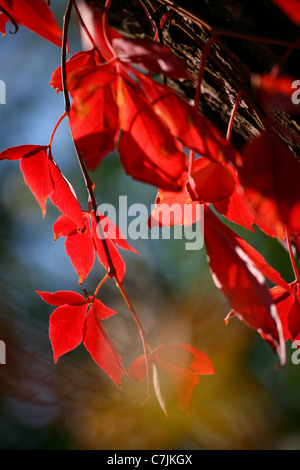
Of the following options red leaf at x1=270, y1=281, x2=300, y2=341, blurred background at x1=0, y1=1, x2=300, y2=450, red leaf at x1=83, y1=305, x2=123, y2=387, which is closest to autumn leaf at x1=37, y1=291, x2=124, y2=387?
red leaf at x1=83, y1=305, x2=123, y2=387

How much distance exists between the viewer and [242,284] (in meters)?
0.17

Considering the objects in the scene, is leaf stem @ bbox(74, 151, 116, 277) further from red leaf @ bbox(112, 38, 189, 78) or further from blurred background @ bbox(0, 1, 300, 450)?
blurred background @ bbox(0, 1, 300, 450)

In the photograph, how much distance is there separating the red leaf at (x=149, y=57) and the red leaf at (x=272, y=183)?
44 millimetres

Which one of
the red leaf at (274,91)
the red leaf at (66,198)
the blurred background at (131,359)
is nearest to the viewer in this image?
the red leaf at (274,91)

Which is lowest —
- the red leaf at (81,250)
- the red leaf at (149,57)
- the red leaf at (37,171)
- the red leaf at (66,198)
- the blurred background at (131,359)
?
the blurred background at (131,359)

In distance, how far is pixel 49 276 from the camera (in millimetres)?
1369

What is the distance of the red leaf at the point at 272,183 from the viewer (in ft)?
0.48

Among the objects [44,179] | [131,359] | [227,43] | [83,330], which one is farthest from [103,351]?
[131,359]

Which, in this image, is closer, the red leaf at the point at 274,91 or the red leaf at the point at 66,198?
the red leaf at the point at 274,91

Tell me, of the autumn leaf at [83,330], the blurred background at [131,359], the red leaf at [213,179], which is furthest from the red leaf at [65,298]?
the blurred background at [131,359]

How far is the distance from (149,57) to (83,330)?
0.20 metres

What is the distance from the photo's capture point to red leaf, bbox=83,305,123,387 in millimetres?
284

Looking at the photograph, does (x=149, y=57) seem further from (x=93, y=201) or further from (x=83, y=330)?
(x=83, y=330)

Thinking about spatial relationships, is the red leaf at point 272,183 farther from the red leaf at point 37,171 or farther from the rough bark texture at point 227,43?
the red leaf at point 37,171
